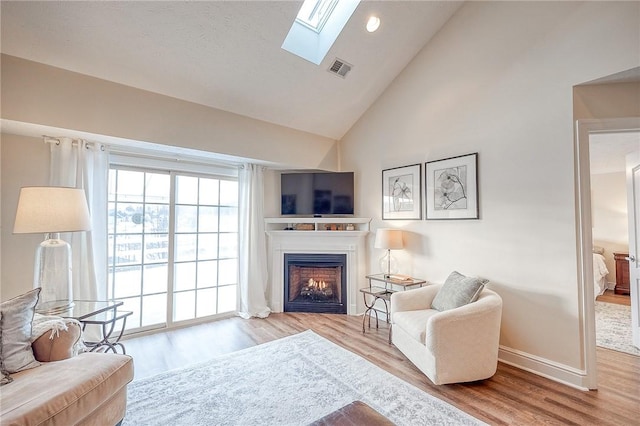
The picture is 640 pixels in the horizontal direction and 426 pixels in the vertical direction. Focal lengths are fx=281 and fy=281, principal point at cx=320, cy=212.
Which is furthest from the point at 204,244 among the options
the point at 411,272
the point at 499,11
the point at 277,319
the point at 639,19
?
the point at 639,19

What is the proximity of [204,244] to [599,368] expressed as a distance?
4568 millimetres

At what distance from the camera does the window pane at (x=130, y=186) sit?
11.1 ft

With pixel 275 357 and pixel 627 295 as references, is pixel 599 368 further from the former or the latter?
pixel 627 295

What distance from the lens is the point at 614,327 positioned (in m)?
3.47

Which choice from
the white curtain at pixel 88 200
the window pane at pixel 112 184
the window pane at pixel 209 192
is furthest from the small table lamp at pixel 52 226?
the window pane at pixel 209 192

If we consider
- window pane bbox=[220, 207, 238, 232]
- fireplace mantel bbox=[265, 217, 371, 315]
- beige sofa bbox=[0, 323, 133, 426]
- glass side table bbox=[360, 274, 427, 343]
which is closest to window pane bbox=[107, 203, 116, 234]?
window pane bbox=[220, 207, 238, 232]

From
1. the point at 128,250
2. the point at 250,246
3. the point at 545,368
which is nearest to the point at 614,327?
the point at 545,368

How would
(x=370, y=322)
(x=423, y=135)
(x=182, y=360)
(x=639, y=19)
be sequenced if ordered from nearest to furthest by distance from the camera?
(x=639, y=19) → (x=182, y=360) → (x=423, y=135) → (x=370, y=322)

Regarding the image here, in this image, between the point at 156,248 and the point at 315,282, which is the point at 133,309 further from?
the point at 315,282

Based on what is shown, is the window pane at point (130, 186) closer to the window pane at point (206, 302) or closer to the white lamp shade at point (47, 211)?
the white lamp shade at point (47, 211)

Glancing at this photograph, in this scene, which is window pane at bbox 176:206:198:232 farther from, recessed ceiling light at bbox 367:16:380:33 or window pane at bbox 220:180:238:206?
recessed ceiling light at bbox 367:16:380:33

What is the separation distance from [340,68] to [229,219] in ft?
8.63

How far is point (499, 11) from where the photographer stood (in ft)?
9.39

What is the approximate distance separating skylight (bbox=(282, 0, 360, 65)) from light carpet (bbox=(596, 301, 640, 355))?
4.49 m
